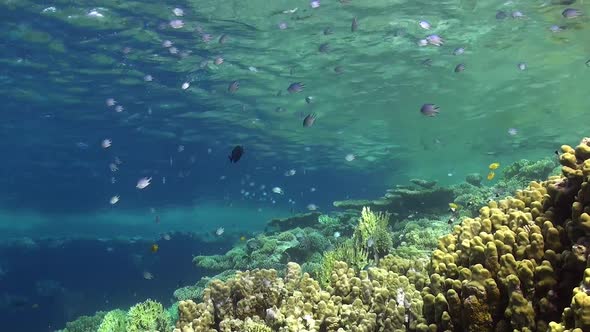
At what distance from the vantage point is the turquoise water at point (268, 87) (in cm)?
1978

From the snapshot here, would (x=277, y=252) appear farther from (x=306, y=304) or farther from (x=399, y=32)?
(x=399, y=32)

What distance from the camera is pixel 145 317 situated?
266 inches

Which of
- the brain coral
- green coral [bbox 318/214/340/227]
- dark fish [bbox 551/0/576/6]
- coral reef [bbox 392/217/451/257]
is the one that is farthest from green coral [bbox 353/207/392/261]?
dark fish [bbox 551/0/576/6]

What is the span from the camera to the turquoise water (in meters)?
19.8

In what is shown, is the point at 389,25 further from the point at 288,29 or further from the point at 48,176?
the point at 48,176

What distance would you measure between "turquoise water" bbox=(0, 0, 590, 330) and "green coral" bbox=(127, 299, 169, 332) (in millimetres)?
12701

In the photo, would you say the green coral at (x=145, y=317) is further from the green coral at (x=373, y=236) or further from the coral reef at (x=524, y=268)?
the coral reef at (x=524, y=268)

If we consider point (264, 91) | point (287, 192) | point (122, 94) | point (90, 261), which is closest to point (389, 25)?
point (264, 91)

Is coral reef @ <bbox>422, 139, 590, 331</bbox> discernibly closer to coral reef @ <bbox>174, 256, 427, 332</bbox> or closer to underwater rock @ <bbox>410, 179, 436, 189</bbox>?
coral reef @ <bbox>174, 256, 427, 332</bbox>

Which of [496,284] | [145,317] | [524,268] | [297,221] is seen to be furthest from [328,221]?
[524,268]

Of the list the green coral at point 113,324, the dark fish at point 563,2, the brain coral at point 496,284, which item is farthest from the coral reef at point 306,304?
the dark fish at point 563,2

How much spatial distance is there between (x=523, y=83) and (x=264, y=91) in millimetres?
18589

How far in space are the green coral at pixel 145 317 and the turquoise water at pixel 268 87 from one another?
12.7 m

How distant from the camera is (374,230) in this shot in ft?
26.2
